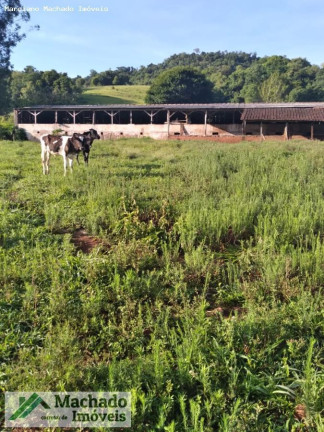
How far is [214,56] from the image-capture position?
455 ft

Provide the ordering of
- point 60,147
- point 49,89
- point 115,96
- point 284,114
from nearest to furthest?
1. point 60,147
2. point 284,114
3. point 49,89
4. point 115,96

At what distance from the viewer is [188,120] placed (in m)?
31.3

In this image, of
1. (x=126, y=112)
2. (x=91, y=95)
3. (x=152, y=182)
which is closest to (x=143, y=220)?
(x=152, y=182)

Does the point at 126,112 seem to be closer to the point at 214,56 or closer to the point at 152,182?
the point at 152,182

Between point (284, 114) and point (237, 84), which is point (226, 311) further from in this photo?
point (237, 84)

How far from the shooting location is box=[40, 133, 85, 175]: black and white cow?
35.3 ft

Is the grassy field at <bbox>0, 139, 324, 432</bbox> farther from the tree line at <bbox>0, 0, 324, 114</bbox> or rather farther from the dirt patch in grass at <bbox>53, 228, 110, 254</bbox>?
the tree line at <bbox>0, 0, 324, 114</bbox>

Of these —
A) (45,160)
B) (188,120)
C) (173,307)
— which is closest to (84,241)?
(173,307)

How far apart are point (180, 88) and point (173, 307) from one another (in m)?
60.2

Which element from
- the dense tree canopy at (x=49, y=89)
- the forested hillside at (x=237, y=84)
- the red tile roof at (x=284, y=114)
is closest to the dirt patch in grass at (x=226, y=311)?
the red tile roof at (x=284, y=114)

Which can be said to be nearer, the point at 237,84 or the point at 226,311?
the point at 226,311

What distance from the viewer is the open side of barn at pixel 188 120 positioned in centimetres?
2758

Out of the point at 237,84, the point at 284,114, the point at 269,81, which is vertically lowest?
the point at 284,114

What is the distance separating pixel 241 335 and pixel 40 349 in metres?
1.86
